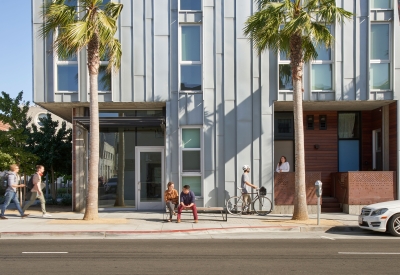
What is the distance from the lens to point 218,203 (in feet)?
60.1

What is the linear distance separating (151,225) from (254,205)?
453cm

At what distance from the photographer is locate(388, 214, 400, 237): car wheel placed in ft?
43.6

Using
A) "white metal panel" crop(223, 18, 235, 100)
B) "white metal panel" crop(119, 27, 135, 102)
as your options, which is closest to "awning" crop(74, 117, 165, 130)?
"white metal panel" crop(119, 27, 135, 102)

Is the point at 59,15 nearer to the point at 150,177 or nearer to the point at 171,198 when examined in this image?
the point at 171,198

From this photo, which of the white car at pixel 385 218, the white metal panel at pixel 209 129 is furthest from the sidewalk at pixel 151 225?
the white metal panel at pixel 209 129

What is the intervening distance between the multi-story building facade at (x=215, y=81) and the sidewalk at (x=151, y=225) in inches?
71.5

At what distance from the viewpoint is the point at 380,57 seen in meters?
18.2

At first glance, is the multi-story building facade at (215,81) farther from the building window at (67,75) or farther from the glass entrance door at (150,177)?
the glass entrance door at (150,177)

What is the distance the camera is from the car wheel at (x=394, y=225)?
43.6 feet

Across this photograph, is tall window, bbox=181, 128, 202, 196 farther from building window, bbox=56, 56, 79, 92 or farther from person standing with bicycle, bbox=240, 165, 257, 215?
building window, bbox=56, 56, 79, 92
